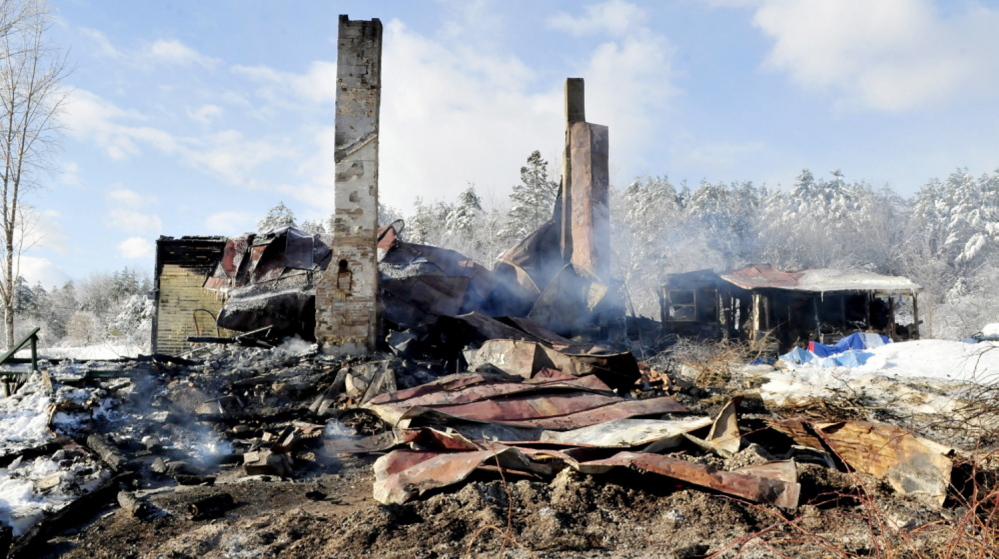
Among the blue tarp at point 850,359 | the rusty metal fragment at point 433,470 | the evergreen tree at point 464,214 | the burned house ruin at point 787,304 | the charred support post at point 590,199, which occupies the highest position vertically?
the evergreen tree at point 464,214

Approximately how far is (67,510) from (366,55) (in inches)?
308

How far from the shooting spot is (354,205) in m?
9.80

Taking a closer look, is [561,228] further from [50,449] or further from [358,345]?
[50,449]

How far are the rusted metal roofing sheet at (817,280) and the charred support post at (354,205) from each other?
12.9 m

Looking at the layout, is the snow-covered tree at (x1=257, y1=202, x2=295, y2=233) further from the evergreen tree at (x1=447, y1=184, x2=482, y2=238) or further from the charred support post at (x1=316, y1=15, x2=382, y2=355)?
the charred support post at (x1=316, y1=15, x2=382, y2=355)

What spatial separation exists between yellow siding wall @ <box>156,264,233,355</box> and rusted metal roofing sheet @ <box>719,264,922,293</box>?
15659 mm

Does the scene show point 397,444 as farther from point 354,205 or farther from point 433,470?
point 354,205

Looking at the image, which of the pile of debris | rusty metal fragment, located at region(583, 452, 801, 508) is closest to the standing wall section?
the pile of debris

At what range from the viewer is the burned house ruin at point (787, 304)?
18.1 m

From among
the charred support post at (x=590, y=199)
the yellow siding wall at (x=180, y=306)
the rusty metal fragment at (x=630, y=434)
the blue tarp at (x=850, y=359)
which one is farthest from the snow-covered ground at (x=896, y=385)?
the yellow siding wall at (x=180, y=306)

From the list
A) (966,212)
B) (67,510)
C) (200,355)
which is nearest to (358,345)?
(200,355)

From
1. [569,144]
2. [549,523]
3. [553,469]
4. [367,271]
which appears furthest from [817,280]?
[549,523]

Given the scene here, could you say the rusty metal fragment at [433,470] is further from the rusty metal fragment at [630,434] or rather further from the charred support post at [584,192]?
the charred support post at [584,192]

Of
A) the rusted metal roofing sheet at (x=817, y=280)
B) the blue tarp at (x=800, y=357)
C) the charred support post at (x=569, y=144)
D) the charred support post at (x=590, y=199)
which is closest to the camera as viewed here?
the blue tarp at (x=800, y=357)
